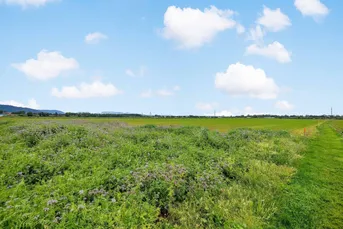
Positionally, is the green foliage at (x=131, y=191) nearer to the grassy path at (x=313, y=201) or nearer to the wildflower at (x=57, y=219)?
the wildflower at (x=57, y=219)

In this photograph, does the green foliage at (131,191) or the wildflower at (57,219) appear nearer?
the wildflower at (57,219)

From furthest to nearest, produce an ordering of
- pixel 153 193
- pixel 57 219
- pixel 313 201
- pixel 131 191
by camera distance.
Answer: pixel 313 201 < pixel 153 193 < pixel 131 191 < pixel 57 219

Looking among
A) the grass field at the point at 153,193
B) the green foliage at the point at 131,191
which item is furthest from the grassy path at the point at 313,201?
the green foliage at the point at 131,191

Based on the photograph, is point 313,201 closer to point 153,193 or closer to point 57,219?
point 153,193

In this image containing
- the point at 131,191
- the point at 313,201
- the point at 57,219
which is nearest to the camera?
the point at 57,219

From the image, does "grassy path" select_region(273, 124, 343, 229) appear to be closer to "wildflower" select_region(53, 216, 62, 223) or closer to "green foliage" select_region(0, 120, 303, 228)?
"green foliage" select_region(0, 120, 303, 228)

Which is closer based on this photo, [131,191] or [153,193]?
[131,191]

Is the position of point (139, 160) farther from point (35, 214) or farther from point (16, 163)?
point (35, 214)

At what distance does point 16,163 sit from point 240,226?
6.65 m

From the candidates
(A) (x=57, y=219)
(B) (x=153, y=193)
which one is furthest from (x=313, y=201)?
(A) (x=57, y=219)

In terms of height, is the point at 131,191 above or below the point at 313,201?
above

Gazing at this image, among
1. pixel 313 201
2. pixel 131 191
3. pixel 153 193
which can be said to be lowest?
pixel 313 201

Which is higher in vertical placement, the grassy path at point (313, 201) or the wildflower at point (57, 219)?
the wildflower at point (57, 219)

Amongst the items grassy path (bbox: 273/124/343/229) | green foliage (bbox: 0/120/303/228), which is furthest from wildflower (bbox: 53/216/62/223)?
grassy path (bbox: 273/124/343/229)
